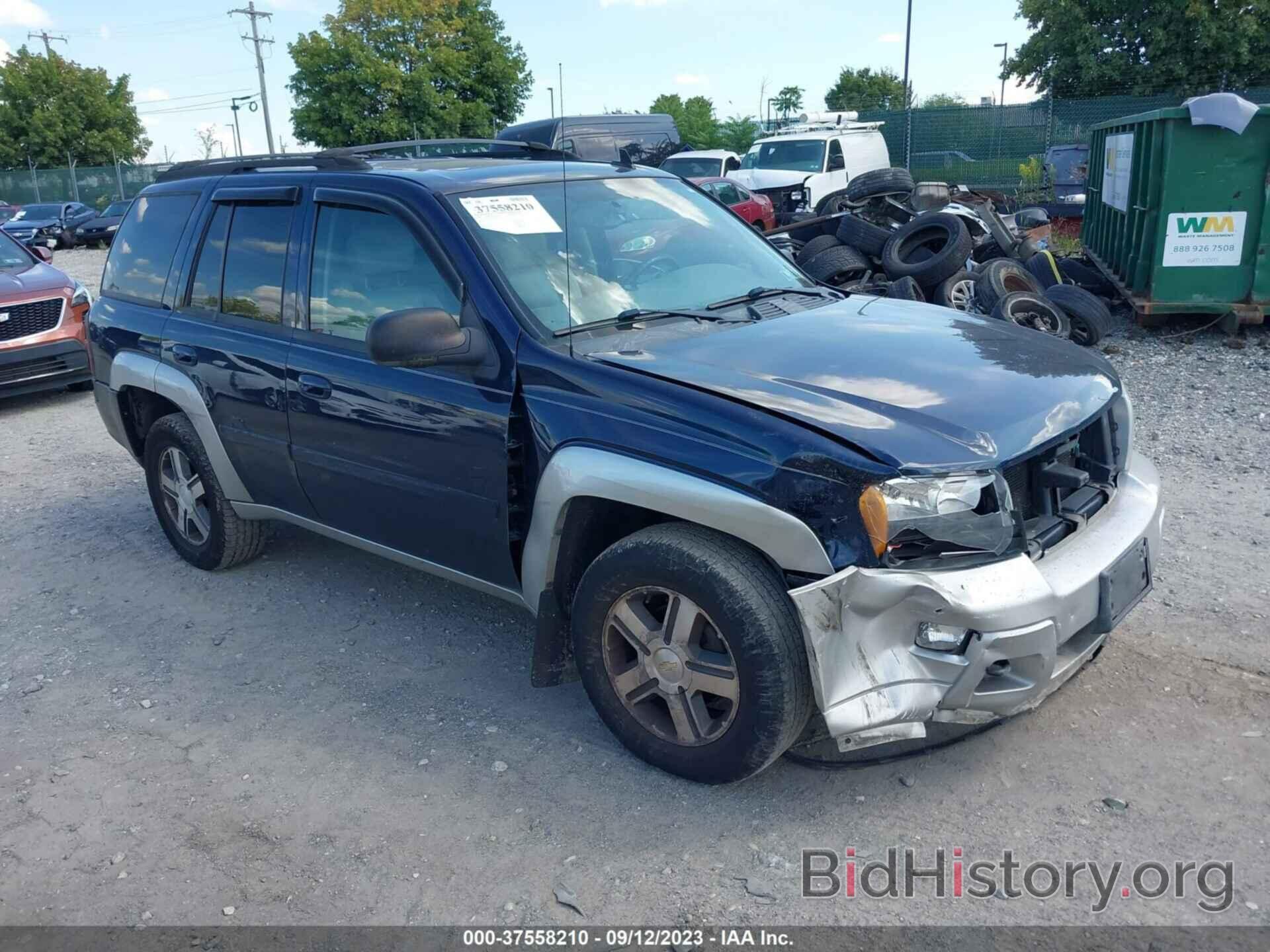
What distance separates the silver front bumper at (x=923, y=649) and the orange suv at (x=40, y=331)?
27.0 feet

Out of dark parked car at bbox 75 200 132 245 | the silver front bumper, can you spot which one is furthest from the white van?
dark parked car at bbox 75 200 132 245

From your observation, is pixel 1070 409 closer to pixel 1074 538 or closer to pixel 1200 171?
pixel 1074 538

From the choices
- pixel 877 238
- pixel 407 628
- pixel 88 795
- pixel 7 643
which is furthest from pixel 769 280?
pixel 877 238

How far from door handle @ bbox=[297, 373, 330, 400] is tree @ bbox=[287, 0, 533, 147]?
37303mm

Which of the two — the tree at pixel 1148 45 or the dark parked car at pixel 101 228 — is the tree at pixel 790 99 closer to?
the tree at pixel 1148 45

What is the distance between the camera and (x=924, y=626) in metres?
2.83

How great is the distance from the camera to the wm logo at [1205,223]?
28.6 ft

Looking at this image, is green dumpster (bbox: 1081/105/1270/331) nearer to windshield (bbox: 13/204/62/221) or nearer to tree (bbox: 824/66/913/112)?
windshield (bbox: 13/204/62/221)

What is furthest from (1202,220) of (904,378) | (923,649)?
(923,649)

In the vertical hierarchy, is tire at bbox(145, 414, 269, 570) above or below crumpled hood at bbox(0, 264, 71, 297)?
below

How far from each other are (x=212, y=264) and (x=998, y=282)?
19.6 feet

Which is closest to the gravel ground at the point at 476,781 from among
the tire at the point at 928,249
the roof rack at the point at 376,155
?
the roof rack at the point at 376,155

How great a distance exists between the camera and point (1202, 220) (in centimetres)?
878

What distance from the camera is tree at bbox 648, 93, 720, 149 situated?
1789 inches
